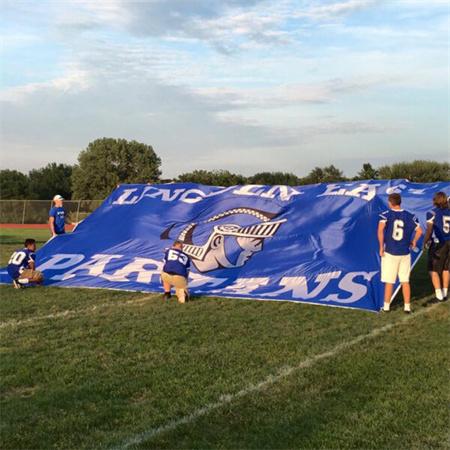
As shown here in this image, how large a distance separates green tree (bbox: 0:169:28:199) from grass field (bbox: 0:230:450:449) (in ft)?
191

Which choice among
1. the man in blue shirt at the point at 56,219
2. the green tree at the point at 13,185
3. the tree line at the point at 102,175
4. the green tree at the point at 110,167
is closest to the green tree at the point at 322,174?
the tree line at the point at 102,175

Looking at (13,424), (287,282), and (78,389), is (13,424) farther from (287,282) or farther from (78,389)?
(287,282)

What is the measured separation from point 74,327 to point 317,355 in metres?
3.08

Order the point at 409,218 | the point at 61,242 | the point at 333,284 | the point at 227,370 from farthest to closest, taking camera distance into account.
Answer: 1. the point at 61,242
2. the point at 333,284
3. the point at 409,218
4. the point at 227,370

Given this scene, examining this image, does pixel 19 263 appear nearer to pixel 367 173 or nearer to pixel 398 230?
pixel 398 230

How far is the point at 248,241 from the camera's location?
1062cm

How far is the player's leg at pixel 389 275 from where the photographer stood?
814 cm

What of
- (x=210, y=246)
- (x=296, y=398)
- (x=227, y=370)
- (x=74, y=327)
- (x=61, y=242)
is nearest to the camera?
(x=296, y=398)

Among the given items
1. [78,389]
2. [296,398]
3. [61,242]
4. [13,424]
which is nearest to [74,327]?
[78,389]

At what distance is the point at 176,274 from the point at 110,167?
5657 cm

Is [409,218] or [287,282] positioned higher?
[409,218]

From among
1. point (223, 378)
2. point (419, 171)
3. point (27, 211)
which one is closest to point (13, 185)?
point (27, 211)

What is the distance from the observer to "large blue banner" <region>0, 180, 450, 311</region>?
9.21 metres

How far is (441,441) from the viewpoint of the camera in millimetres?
3805
